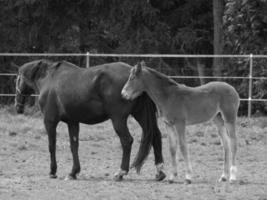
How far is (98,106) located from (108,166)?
1.86 meters

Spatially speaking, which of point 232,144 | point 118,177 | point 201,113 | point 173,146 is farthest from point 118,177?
point 232,144

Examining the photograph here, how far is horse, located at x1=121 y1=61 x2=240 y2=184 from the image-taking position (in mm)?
9266

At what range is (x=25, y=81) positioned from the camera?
35.3 feet

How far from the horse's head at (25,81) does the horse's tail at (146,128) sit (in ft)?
5.76

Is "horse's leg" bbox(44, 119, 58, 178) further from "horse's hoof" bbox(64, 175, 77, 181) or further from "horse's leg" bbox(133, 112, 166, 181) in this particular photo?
"horse's leg" bbox(133, 112, 166, 181)

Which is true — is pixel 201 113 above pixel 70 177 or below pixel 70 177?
above

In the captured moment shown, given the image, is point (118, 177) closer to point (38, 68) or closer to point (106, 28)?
point (38, 68)

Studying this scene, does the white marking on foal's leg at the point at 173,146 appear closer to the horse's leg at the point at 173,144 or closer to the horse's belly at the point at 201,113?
the horse's leg at the point at 173,144

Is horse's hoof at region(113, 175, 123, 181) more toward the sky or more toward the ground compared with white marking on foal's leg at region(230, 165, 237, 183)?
more toward the ground

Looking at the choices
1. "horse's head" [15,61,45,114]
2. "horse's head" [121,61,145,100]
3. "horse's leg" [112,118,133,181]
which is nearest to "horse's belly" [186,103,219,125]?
"horse's head" [121,61,145,100]

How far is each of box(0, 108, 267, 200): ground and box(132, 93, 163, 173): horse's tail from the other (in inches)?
13.2

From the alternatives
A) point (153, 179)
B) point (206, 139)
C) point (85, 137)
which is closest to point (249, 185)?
point (153, 179)

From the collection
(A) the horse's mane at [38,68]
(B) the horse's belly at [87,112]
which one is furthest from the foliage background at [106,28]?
(B) the horse's belly at [87,112]

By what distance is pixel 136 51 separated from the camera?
22.4 metres
